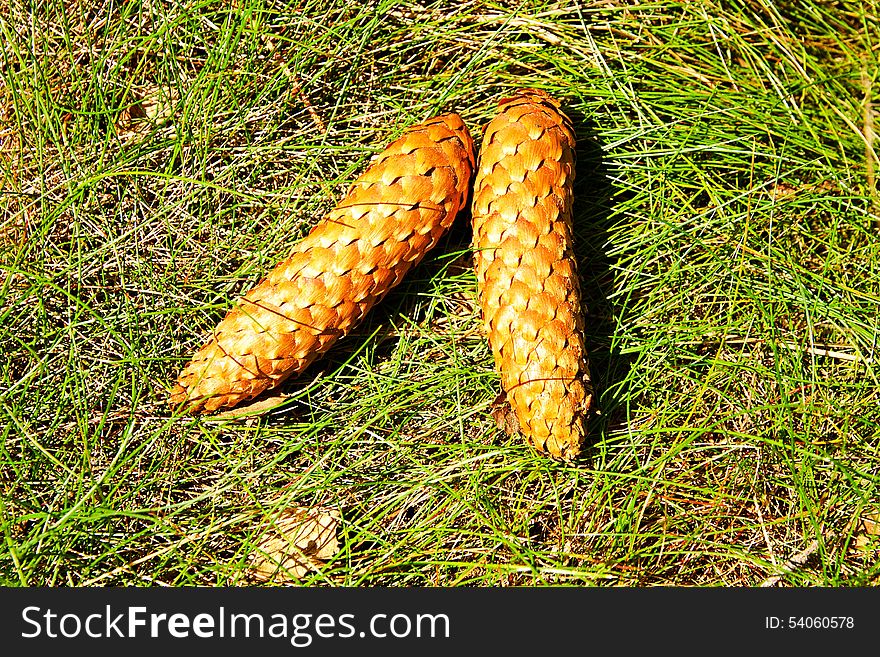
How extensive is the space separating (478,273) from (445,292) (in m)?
0.18

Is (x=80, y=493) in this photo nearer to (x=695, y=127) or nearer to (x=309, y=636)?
(x=309, y=636)

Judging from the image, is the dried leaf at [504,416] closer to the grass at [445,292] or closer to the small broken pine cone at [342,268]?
the grass at [445,292]

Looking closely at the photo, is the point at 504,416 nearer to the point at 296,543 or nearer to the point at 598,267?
the point at 598,267

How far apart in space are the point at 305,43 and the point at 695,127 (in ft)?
2.98

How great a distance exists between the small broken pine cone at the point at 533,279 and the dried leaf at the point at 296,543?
48 centimetres

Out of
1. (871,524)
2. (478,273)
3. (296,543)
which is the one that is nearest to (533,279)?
(478,273)

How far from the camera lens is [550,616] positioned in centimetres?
173

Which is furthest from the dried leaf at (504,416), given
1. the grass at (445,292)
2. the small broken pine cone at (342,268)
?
the small broken pine cone at (342,268)

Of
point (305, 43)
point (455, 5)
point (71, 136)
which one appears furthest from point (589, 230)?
point (71, 136)

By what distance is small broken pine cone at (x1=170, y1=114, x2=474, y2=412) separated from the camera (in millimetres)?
1664

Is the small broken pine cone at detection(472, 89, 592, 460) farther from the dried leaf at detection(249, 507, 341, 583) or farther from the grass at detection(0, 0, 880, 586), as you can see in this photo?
→ the dried leaf at detection(249, 507, 341, 583)

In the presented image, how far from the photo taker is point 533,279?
5.44ft

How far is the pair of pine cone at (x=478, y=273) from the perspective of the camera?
5.44ft

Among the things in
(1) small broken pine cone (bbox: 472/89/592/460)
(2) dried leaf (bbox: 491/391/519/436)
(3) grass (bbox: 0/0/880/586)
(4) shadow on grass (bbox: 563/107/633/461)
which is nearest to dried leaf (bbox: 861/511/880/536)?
(3) grass (bbox: 0/0/880/586)
